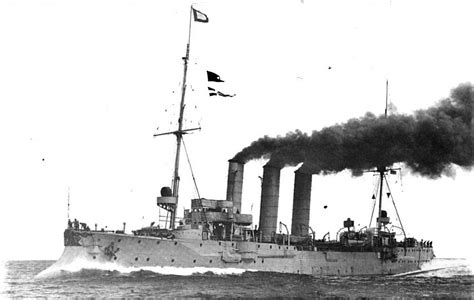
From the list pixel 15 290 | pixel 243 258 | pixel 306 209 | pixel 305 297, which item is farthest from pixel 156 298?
pixel 306 209

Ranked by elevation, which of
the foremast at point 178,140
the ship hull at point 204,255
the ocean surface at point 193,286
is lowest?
the ocean surface at point 193,286

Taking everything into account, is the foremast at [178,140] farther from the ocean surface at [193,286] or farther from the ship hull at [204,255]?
the ocean surface at [193,286]

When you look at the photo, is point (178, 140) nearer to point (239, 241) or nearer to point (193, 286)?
point (239, 241)

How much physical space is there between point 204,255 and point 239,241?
259cm

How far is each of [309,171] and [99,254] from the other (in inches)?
556

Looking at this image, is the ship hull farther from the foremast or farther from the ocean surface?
the foremast

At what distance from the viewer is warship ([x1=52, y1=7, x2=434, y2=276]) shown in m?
27.1

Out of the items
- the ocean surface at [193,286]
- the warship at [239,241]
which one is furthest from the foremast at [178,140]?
the ocean surface at [193,286]

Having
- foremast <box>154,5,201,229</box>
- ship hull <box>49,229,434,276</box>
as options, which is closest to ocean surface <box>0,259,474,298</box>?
ship hull <box>49,229,434,276</box>

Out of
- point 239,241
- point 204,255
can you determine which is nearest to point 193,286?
point 204,255

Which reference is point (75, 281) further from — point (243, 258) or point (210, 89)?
point (210, 89)

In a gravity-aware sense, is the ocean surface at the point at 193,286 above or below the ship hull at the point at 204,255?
below

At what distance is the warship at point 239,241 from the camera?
88.9ft

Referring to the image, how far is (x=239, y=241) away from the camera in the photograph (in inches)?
1209
